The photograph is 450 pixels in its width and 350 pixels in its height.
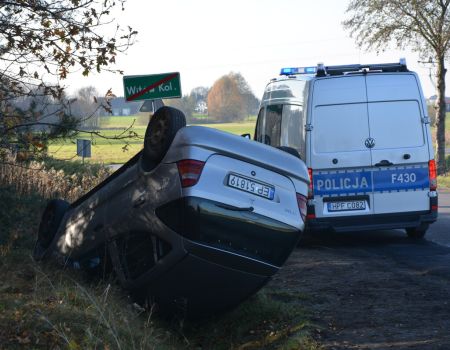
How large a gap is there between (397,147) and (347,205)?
112 cm

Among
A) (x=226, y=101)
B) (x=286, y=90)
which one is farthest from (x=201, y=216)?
(x=226, y=101)

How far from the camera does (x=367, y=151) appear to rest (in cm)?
1181

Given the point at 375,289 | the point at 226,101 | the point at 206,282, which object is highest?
the point at 226,101

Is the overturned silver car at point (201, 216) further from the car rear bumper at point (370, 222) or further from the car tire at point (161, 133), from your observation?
the car rear bumper at point (370, 222)

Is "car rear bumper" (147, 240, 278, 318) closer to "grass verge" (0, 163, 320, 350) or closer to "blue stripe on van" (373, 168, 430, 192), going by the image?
"grass verge" (0, 163, 320, 350)

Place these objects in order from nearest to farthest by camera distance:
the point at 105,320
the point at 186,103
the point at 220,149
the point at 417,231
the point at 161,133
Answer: the point at 105,320 < the point at 220,149 < the point at 161,133 < the point at 417,231 < the point at 186,103

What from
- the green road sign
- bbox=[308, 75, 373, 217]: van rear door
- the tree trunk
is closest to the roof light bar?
bbox=[308, 75, 373, 217]: van rear door

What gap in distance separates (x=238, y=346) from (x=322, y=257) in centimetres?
413

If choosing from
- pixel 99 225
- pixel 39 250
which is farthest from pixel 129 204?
pixel 39 250

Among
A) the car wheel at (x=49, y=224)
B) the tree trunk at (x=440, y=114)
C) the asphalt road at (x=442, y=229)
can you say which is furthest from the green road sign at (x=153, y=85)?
the tree trunk at (x=440, y=114)

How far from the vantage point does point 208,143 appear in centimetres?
631

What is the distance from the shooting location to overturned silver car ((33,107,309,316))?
629 cm

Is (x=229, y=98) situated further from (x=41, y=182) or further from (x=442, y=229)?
(x=442, y=229)

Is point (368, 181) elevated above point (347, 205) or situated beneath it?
elevated above
